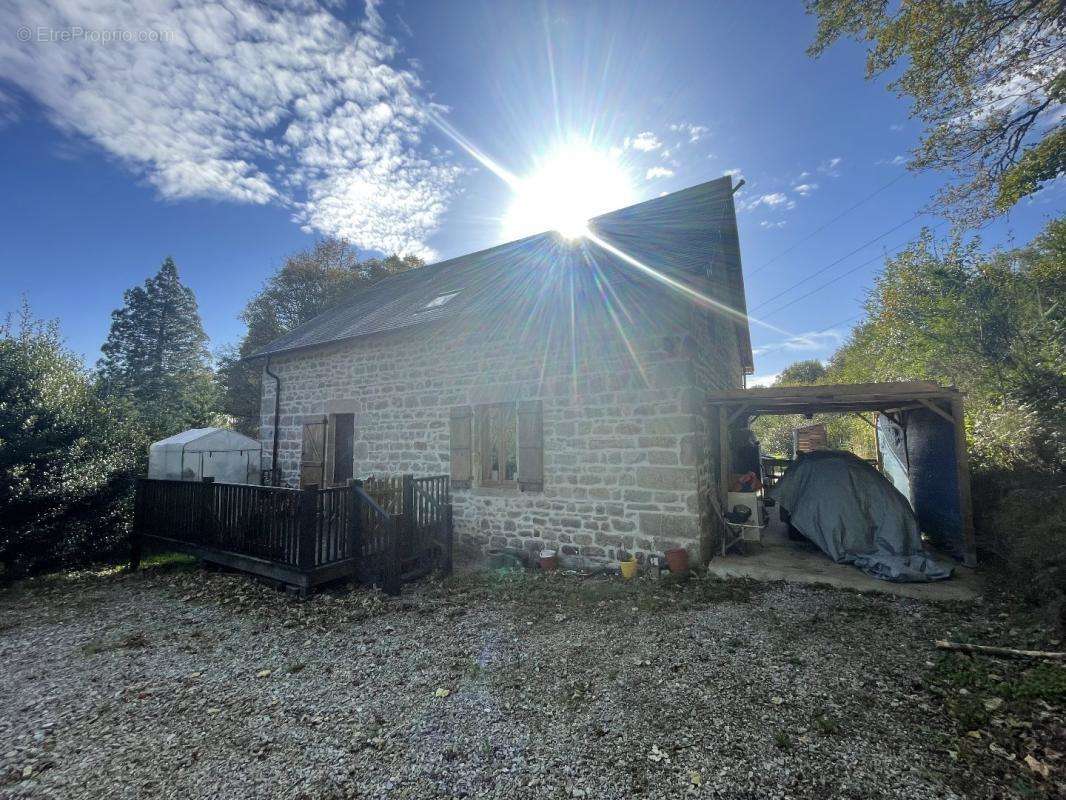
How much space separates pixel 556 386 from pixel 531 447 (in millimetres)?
1090

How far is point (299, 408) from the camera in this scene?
10.1 m

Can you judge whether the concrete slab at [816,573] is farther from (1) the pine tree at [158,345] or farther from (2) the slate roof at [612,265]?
(1) the pine tree at [158,345]

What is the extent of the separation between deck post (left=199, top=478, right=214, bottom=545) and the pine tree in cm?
2638

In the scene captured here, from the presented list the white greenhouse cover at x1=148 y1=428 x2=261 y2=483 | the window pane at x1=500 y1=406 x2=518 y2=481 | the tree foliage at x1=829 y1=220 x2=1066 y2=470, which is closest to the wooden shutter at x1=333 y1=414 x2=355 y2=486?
the white greenhouse cover at x1=148 y1=428 x2=261 y2=483

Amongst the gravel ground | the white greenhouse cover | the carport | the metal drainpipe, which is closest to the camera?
the gravel ground

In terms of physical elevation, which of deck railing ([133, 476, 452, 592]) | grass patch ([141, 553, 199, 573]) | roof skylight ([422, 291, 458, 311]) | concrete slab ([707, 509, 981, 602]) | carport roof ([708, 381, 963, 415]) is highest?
roof skylight ([422, 291, 458, 311])

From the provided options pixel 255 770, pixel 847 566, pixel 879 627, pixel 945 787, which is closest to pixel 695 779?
pixel 945 787

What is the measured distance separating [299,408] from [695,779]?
33.8ft

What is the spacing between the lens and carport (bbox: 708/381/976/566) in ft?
19.0

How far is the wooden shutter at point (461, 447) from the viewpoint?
7582 millimetres

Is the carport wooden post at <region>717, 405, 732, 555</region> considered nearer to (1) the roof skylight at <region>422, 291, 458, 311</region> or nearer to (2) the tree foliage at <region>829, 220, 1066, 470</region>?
(2) the tree foliage at <region>829, 220, 1066, 470</region>

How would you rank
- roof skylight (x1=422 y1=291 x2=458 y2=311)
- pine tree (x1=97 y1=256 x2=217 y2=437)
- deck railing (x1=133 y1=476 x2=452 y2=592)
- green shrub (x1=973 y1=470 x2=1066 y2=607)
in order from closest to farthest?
green shrub (x1=973 y1=470 x2=1066 y2=607) < deck railing (x1=133 y1=476 x2=452 y2=592) < roof skylight (x1=422 y1=291 x2=458 y2=311) < pine tree (x1=97 y1=256 x2=217 y2=437)

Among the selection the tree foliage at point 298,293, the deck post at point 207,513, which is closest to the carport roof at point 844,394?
the deck post at point 207,513

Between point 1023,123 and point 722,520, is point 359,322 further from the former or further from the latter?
point 1023,123
